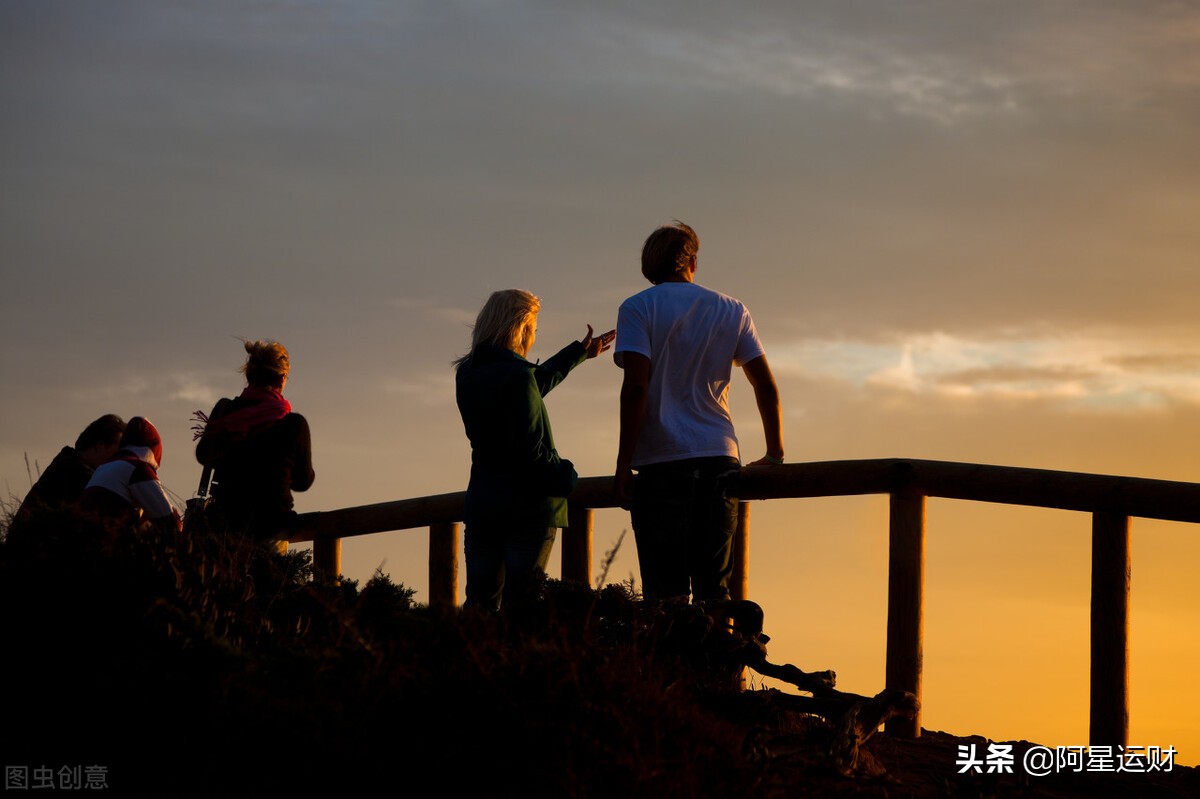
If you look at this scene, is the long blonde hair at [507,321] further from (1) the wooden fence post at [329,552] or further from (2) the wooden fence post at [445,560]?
(1) the wooden fence post at [329,552]

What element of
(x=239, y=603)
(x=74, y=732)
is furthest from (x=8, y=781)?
(x=239, y=603)

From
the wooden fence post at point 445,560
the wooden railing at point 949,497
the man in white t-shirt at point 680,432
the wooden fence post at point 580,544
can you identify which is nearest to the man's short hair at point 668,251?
the man in white t-shirt at point 680,432

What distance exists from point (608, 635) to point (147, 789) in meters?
1.65

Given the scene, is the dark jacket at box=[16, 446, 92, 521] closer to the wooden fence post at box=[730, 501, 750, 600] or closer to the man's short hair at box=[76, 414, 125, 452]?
the man's short hair at box=[76, 414, 125, 452]

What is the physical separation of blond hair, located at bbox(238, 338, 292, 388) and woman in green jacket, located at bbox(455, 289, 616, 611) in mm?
1851

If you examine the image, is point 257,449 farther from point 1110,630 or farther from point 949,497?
point 1110,630

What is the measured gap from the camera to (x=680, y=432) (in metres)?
6.19

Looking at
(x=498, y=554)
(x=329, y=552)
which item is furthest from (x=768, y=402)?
(x=329, y=552)

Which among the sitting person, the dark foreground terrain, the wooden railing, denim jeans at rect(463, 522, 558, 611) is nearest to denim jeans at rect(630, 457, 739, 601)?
denim jeans at rect(463, 522, 558, 611)

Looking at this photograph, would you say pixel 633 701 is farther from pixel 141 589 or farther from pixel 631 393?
pixel 631 393

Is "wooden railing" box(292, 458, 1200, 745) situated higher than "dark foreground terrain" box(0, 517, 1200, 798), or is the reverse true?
"wooden railing" box(292, 458, 1200, 745)

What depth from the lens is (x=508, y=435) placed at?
6395mm

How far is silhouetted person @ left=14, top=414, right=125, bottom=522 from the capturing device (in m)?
8.30

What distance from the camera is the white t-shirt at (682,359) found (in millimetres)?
6203
